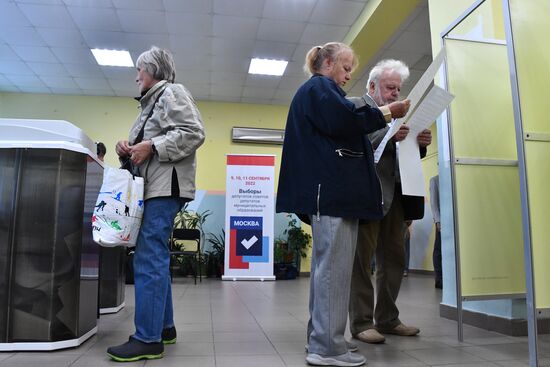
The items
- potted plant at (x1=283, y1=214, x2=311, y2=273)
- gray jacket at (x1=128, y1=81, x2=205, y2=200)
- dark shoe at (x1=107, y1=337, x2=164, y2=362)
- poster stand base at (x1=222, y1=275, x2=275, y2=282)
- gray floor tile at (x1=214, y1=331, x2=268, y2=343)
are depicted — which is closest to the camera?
dark shoe at (x1=107, y1=337, x2=164, y2=362)

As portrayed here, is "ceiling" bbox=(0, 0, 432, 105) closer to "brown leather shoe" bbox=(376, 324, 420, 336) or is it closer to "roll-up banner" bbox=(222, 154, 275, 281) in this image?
"roll-up banner" bbox=(222, 154, 275, 281)

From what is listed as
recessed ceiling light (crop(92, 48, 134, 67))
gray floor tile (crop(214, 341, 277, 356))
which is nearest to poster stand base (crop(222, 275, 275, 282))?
recessed ceiling light (crop(92, 48, 134, 67))

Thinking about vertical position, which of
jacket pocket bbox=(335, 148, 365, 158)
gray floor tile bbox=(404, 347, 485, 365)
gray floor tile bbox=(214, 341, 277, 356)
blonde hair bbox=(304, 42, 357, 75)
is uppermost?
blonde hair bbox=(304, 42, 357, 75)

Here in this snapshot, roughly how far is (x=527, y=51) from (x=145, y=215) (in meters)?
1.72

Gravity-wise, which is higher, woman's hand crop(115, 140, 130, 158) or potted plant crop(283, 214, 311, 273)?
woman's hand crop(115, 140, 130, 158)

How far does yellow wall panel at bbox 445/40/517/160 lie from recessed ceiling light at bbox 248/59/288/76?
4.35 metres

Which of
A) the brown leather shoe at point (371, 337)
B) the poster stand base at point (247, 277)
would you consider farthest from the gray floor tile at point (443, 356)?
the poster stand base at point (247, 277)

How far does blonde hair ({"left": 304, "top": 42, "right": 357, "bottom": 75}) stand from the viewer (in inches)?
72.2

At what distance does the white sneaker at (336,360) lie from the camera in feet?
5.40

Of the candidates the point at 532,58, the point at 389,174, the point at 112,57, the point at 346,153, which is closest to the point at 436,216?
the point at 389,174

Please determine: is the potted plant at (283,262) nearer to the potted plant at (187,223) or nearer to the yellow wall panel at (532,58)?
the potted plant at (187,223)

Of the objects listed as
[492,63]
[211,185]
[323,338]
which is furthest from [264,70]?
[323,338]

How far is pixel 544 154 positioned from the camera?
1709 mm

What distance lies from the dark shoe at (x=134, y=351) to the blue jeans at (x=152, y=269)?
2cm
